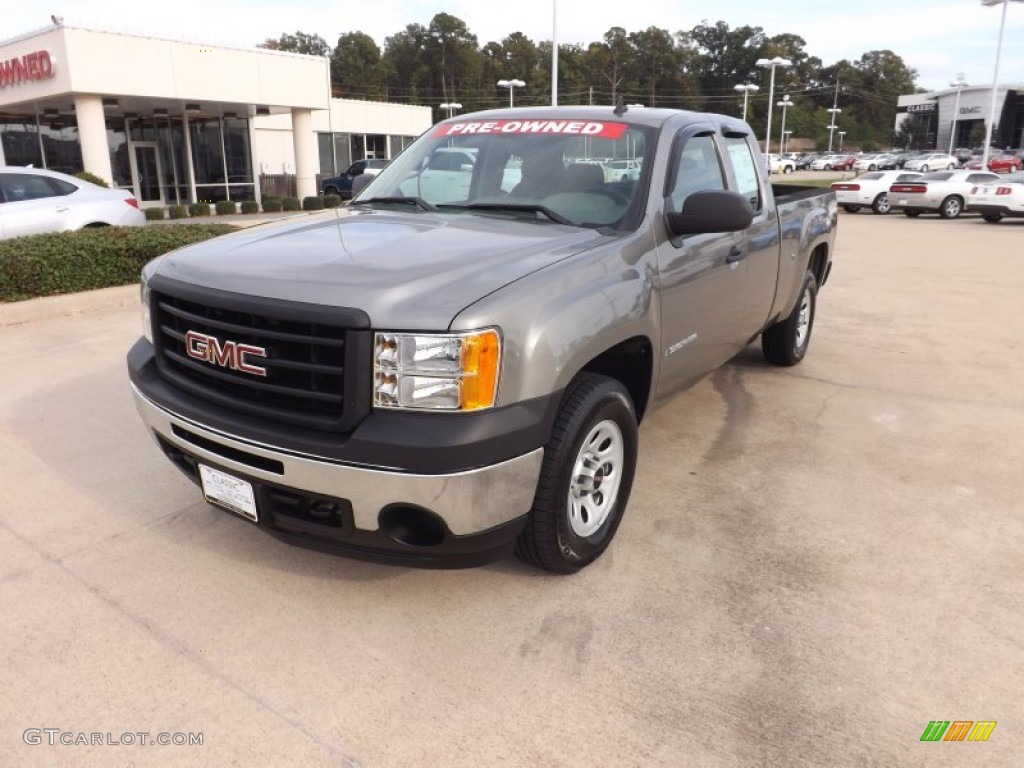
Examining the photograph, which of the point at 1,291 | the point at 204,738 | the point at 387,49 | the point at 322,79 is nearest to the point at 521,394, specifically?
the point at 204,738

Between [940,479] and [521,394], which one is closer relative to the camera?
[521,394]

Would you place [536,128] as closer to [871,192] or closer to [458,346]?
[458,346]

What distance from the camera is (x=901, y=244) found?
1602 centimetres

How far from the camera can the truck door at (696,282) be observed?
3.68m

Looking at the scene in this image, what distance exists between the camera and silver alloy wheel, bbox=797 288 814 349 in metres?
6.39

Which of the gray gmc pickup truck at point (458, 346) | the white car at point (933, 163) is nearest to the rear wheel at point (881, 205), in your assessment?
the gray gmc pickup truck at point (458, 346)

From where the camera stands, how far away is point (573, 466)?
2.96 metres

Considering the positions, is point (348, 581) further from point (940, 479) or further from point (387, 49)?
point (387, 49)

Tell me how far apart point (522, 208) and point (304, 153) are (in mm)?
25460

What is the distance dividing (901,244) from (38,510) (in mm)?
16189

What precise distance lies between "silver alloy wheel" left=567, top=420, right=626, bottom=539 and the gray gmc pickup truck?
0.01 m

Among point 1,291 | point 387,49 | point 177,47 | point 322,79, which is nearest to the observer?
point 1,291

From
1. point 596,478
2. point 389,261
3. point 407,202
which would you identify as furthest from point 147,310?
point 596,478

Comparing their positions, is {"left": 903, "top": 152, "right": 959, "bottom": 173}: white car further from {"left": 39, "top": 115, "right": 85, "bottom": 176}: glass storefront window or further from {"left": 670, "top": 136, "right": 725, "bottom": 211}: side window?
{"left": 670, "top": 136, "right": 725, "bottom": 211}: side window
